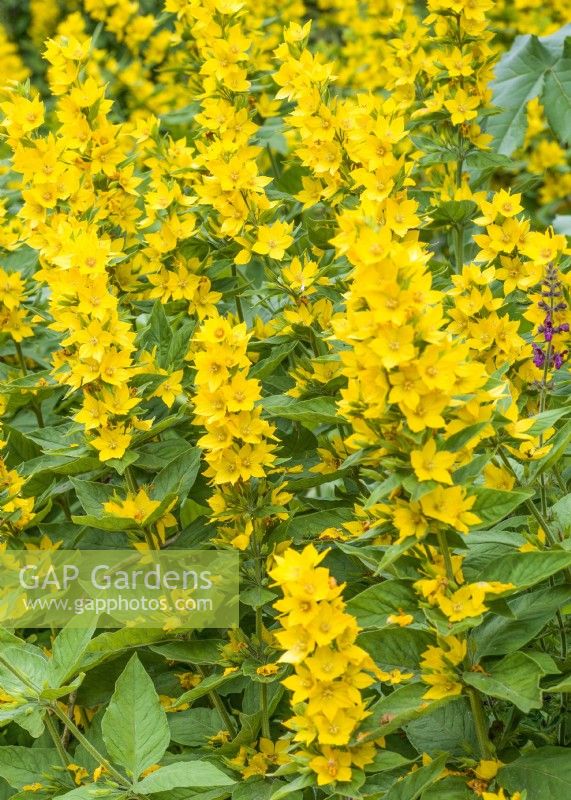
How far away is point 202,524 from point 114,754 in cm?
51

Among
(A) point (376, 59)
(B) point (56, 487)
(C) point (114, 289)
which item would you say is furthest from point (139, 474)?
(A) point (376, 59)

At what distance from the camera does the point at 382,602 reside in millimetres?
1582

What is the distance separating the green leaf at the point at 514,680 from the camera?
144 cm

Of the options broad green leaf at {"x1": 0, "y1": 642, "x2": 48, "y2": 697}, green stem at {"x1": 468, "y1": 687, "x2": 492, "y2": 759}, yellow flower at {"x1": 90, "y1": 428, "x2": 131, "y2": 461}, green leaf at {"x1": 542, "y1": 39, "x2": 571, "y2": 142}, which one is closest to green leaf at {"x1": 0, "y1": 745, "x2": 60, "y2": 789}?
broad green leaf at {"x1": 0, "y1": 642, "x2": 48, "y2": 697}

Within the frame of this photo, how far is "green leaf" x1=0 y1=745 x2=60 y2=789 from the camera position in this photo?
1.98 metres

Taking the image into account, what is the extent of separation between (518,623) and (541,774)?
22 cm

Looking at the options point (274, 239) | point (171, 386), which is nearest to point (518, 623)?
point (171, 386)

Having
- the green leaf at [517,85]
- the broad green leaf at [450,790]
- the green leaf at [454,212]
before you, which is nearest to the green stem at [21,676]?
the broad green leaf at [450,790]

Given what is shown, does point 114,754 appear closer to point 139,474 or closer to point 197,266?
point 139,474

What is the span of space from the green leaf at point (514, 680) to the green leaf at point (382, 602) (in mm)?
131

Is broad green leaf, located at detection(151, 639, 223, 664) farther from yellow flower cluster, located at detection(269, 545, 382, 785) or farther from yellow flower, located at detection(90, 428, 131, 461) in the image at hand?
yellow flower cluster, located at detection(269, 545, 382, 785)

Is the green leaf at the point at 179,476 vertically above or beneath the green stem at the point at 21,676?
above

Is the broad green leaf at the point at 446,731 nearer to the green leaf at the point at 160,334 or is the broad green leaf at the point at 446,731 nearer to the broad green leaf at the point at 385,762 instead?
the broad green leaf at the point at 385,762

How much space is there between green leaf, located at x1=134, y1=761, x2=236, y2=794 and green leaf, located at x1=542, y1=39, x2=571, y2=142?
7.12 ft
